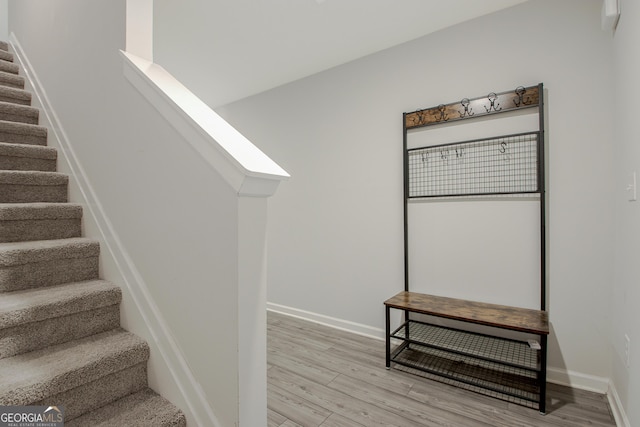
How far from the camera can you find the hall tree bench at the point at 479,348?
1.88m

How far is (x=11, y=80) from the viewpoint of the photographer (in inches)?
93.7

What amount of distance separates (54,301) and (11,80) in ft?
7.27

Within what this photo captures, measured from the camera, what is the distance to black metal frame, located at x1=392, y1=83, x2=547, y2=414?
1926 millimetres

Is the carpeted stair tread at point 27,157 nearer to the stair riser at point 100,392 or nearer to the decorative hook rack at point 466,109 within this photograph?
the stair riser at point 100,392

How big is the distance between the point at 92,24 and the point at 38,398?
5.54 feet

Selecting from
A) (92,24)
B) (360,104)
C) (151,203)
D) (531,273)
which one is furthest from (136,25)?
(531,273)

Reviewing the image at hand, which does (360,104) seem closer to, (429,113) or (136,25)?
(429,113)

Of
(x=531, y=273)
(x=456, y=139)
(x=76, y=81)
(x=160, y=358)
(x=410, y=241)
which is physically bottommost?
(x=160, y=358)

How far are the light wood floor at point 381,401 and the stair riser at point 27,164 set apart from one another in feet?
6.39

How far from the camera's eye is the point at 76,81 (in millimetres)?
1764

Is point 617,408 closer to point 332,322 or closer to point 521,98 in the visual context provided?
point 521,98

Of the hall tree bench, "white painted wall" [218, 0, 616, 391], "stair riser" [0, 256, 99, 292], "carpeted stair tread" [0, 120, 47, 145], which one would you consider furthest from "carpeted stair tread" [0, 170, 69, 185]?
the hall tree bench

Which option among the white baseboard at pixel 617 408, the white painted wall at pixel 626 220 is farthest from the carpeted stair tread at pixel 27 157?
the white baseboard at pixel 617 408

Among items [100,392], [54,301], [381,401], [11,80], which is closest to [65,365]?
[100,392]
